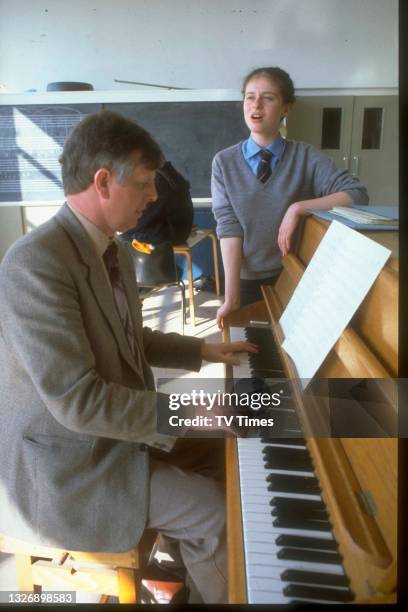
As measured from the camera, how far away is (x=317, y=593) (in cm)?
44

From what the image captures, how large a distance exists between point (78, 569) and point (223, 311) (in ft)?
2.08

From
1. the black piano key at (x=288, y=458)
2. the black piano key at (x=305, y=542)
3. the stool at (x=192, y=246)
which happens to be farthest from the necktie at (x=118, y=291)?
the stool at (x=192, y=246)

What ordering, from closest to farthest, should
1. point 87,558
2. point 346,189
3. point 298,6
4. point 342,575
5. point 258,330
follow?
point 342,575 < point 298,6 < point 87,558 < point 346,189 < point 258,330

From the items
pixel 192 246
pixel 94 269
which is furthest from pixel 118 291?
pixel 192 246

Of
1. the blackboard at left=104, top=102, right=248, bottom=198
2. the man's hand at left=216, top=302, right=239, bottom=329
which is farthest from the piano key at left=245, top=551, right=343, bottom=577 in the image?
the blackboard at left=104, top=102, right=248, bottom=198

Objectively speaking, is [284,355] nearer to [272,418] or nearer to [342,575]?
[272,418]

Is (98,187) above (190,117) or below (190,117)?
below

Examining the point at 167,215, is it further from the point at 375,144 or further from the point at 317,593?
the point at 317,593

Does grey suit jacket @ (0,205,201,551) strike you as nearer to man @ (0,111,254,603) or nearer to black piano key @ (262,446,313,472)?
man @ (0,111,254,603)

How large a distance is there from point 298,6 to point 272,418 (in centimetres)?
60

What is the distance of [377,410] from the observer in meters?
0.53

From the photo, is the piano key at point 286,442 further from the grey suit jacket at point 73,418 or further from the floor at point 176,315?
the floor at point 176,315

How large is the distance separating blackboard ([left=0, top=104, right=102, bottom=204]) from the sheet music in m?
0.58

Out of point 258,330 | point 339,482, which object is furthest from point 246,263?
point 339,482
